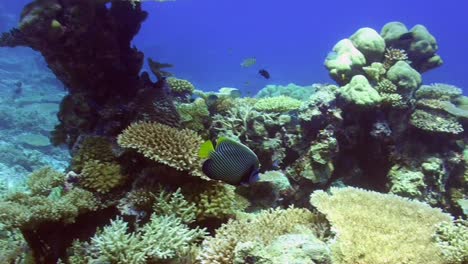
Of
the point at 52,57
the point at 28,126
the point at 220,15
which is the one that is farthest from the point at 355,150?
the point at 220,15

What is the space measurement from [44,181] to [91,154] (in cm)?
66

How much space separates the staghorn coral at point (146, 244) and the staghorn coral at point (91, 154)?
52.3 inches

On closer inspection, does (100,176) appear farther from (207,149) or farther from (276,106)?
(276,106)

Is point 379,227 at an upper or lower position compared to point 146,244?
upper

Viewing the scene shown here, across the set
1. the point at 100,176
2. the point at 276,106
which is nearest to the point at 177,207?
the point at 100,176

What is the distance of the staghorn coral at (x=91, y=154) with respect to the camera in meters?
4.51

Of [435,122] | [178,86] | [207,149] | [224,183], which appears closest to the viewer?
[207,149]

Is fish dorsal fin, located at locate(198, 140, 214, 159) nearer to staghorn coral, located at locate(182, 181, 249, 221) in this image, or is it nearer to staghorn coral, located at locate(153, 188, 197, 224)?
staghorn coral, located at locate(153, 188, 197, 224)

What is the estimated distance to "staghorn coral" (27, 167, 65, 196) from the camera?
177 inches

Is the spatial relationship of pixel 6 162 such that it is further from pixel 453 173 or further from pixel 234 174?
pixel 453 173

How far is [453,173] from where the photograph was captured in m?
7.74

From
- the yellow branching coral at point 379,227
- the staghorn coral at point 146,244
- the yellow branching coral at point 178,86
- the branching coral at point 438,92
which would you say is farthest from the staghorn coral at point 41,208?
the branching coral at point 438,92

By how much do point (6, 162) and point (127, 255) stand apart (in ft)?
35.9

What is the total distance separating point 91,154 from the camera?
4531 millimetres
